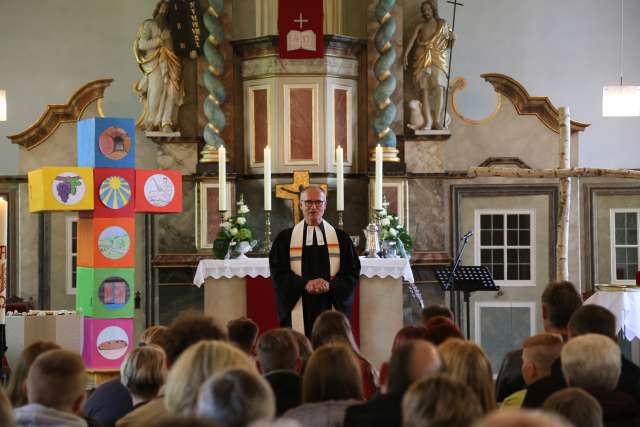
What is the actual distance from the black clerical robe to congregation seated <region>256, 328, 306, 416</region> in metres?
3.53

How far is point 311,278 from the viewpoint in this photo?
8.70 metres

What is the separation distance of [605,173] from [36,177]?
558 centimetres

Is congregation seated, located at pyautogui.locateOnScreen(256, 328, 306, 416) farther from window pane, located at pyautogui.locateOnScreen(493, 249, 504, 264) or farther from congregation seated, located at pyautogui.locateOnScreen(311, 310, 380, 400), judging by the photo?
window pane, located at pyautogui.locateOnScreen(493, 249, 504, 264)

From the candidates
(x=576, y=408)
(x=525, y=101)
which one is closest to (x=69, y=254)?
(x=525, y=101)

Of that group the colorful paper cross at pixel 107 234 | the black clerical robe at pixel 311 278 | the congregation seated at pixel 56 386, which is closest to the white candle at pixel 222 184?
the colorful paper cross at pixel 107 234

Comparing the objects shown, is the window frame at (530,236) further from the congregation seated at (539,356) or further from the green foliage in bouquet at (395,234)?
the congregation seated at (539,356)

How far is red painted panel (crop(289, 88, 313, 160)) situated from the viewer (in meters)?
13.2

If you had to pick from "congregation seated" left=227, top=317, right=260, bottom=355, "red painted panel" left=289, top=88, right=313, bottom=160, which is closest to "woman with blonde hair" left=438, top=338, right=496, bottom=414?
"congregation seated" left=227, top=317, right=260, bottom=355

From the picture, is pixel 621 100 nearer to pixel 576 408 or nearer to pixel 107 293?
pixel 107 293

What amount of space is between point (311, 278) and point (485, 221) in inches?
229

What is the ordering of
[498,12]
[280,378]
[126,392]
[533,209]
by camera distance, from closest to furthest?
[280,378] → [126,392] → [533,209] → [498,12]

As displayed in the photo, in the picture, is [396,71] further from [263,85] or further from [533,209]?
[533,209]

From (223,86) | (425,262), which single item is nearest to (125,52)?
(223,86)

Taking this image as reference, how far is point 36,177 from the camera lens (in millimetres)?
9359
